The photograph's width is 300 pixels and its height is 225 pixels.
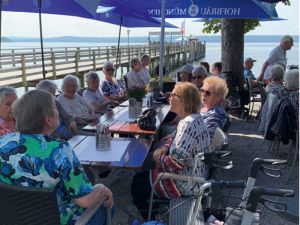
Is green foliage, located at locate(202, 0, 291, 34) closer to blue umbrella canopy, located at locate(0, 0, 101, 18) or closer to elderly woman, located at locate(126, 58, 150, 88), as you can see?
elderly woman, located at locate(126, 58, 150, 88)

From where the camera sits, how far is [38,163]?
6.18ft

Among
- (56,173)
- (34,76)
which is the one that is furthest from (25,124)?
(34,76)

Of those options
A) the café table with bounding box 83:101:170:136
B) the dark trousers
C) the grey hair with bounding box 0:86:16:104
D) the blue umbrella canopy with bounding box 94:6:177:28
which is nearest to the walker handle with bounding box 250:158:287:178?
the dark trousers

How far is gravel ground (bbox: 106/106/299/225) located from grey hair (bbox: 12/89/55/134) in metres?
1.58

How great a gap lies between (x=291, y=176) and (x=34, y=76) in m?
11.7

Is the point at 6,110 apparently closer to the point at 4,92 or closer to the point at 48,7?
the point at 4,92

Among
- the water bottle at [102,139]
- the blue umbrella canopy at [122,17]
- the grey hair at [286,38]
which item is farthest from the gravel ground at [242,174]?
the blue umbrella canopy at [122,17]

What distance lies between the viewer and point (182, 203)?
2664 millimetres

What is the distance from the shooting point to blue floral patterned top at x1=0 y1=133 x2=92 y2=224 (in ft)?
6.20

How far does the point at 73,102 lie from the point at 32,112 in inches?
125

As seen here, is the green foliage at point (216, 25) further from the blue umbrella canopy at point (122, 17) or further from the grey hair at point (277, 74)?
the grey hair at point (277, 74)

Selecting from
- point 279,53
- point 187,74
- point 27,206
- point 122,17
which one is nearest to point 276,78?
point 187,74

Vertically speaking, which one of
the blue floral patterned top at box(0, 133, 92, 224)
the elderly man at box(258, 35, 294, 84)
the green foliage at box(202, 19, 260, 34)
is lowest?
the blue floral patterned top at box(0, 133, 92, 224)

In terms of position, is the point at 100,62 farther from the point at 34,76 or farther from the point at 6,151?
the point at 6,151
